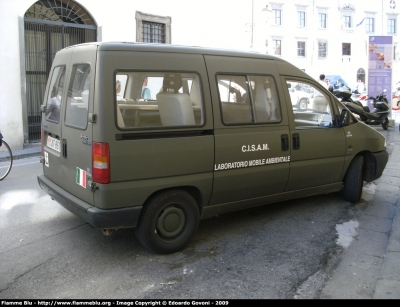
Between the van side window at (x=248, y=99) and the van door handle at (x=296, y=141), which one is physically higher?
the van side window at (x=248, y=99)

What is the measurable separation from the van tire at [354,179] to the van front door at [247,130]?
1.36 m

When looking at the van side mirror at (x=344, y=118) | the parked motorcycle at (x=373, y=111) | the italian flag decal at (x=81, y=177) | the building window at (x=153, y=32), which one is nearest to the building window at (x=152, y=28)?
the building window at (x=153, y=32)

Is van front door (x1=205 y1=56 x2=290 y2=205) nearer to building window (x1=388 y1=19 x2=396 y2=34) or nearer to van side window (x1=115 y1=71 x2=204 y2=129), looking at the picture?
van side window (x1=115 y1=71 x2=204 y2=129)

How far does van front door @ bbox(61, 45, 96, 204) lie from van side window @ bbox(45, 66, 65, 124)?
23 centimetres

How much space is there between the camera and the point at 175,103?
447 cm

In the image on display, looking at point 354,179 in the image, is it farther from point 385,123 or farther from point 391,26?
point 391,26

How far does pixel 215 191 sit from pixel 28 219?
95.4 inches

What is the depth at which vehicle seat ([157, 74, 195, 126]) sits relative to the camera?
4398 millimetres

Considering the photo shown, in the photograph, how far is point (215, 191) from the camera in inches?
185

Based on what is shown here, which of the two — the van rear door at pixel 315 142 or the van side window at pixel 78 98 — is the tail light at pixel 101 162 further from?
the van rear door at pixel 315 142

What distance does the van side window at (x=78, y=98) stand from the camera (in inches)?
164

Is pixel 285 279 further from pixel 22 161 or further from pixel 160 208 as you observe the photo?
pixel 22 161

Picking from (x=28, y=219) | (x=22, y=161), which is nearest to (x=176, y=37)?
(x=22, y=161)

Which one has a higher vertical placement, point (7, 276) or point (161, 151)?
point (161, 151)
